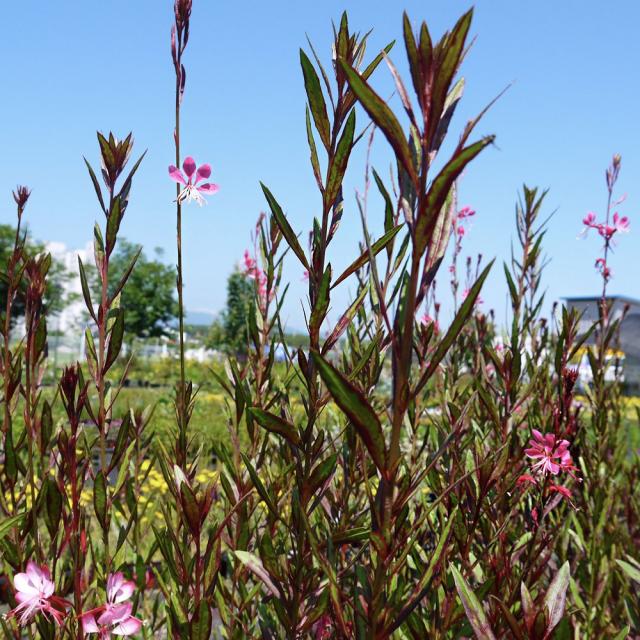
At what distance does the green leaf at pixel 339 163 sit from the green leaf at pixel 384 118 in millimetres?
303

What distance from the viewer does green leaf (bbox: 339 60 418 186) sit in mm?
630

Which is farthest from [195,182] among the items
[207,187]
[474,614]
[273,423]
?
[474,614]

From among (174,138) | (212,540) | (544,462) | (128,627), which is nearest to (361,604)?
(212,540)

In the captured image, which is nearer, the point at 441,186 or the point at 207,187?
the point at 441,186

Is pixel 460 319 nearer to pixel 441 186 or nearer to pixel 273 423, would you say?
pixel 441 186

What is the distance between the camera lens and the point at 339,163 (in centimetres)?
97

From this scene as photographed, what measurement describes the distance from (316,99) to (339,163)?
101mm

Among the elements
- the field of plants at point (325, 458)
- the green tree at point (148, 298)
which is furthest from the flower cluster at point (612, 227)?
the green tree at point (148, 298)

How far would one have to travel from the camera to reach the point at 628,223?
10.4 ft

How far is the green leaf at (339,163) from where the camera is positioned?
95 centimetres

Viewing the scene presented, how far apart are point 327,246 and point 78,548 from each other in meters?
0.63

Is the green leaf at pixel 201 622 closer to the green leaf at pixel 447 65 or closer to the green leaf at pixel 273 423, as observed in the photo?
the green leaf at pixel 273 423

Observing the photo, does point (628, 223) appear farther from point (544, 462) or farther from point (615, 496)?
point (544, 462)

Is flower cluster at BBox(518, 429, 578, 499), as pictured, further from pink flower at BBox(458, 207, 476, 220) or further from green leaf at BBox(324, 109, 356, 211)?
pink flower at BBox(458, 207, 476, 220)
